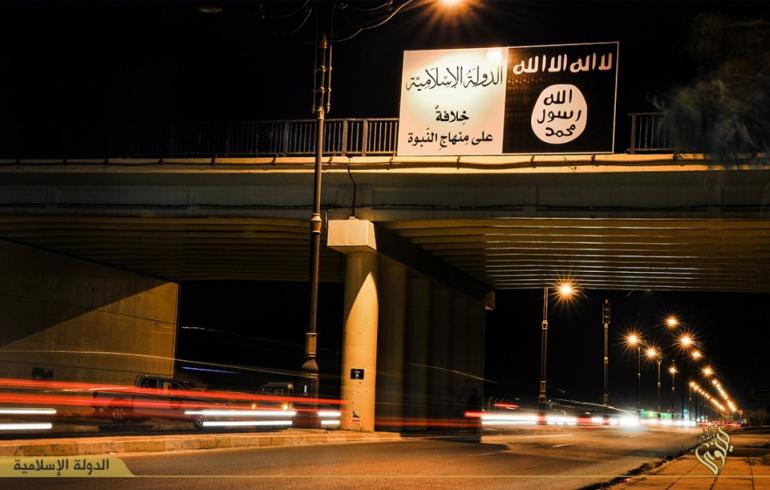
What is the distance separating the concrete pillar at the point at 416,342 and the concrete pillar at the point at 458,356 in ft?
14.3

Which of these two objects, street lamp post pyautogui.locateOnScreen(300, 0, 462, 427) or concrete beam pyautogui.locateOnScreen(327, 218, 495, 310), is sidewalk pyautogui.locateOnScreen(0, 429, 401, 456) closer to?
street lamp post pyautogui.locateOnScreen(300, 0, 462, 427)

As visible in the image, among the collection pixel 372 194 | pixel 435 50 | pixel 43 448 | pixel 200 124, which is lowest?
pixel 43 448

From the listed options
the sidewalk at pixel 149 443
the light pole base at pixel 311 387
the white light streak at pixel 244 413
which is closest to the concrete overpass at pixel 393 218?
the white light streak at pixel 244 413

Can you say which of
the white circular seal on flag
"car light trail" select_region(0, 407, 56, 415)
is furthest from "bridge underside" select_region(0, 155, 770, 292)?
"car light trail" select_region(0, 407, 56, 415)

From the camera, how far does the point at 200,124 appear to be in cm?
3052

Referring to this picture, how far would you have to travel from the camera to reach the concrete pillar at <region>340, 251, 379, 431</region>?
1218 inches

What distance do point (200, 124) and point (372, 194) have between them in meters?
5.65

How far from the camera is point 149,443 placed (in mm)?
16609

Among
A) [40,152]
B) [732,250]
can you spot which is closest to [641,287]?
[732,250]

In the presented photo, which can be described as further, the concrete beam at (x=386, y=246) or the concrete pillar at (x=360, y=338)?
the concrete pillar at (x=360, y=338)

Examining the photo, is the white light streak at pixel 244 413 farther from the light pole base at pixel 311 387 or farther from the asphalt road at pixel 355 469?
the asphalt road at pixel 355 469

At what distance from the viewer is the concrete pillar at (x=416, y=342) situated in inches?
1564

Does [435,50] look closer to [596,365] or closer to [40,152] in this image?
[40,152]
